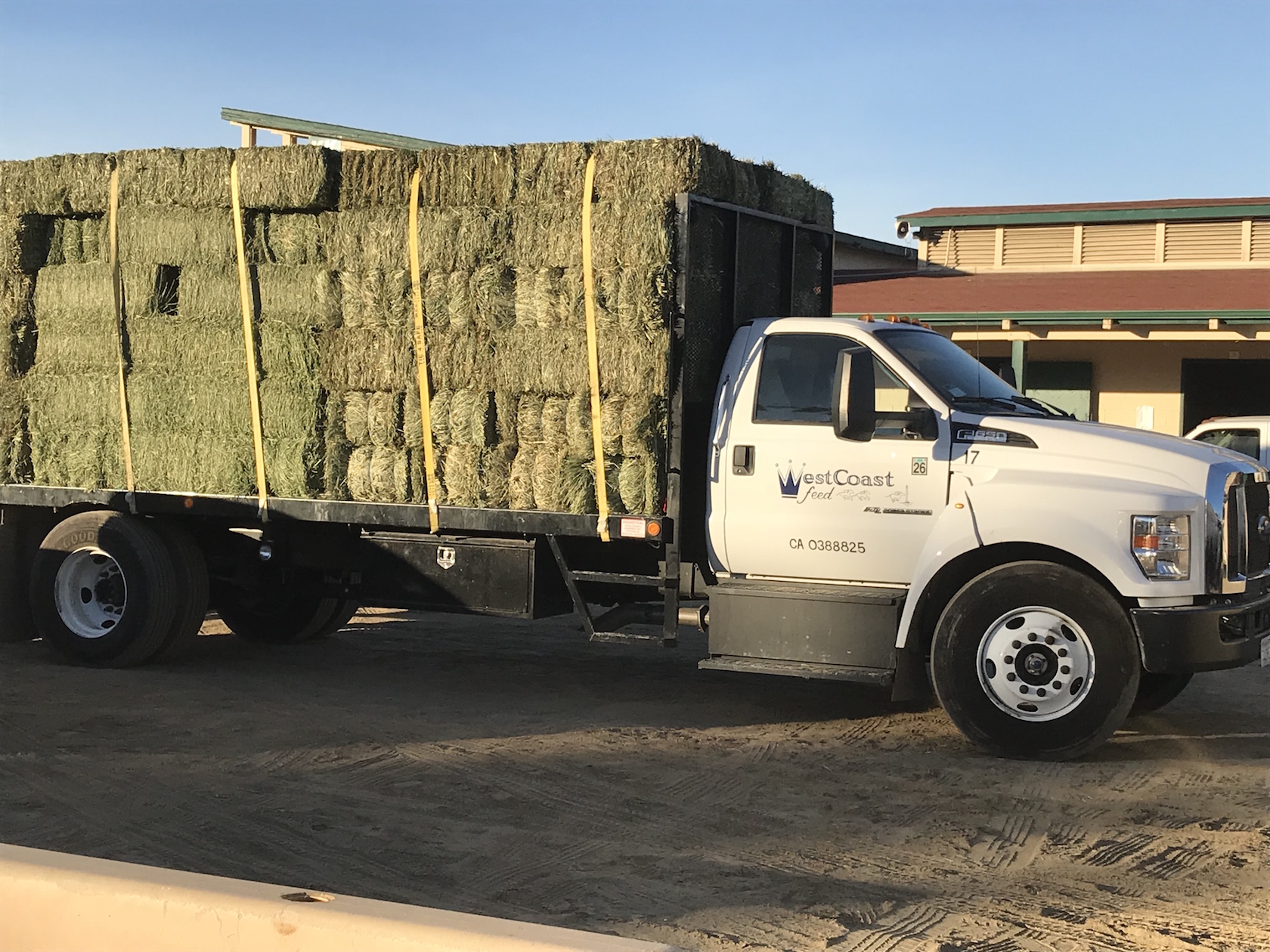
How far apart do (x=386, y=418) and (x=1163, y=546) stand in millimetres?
4617

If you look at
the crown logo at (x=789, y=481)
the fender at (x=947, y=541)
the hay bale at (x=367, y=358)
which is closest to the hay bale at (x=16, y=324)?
the hay bale at (x=367, y=358)

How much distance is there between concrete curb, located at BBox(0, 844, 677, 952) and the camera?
348 centimetres

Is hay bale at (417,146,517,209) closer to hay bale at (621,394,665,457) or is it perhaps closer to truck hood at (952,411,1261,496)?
hay bale at (621,394,665,457)

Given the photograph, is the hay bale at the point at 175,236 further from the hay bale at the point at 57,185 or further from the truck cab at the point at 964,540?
the truck cab at the point at 964,540

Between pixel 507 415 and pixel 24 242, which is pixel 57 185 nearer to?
pixel 24 242

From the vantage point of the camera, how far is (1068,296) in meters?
19.5

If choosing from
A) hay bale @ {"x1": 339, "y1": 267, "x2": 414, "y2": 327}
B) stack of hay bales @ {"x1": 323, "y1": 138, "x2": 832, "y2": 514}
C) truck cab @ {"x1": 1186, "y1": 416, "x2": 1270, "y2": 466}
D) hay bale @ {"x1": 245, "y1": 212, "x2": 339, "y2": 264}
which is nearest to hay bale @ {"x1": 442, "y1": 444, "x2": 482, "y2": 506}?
stack of hay bales @ {"x1": 323, "y1": 138, "x2": 832, "y2": 514}

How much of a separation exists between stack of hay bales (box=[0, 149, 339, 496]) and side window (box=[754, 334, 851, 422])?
114 inches

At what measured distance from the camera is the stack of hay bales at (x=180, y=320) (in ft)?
29.6

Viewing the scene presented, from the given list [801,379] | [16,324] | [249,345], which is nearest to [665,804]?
[801,379]

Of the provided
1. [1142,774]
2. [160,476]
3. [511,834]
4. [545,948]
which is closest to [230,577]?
[160,476]

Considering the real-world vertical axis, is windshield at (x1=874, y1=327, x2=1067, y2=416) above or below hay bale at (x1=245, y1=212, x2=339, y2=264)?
below

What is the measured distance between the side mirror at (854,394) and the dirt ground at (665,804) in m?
1.75

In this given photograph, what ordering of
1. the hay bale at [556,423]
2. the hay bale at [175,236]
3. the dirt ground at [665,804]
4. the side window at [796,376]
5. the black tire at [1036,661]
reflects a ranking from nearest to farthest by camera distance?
the dirt ground at [665,804]
the black tire at [1036,661]
the side window at [796,376]
the hay bale at [556,423]
the hay bale at [175,236]
